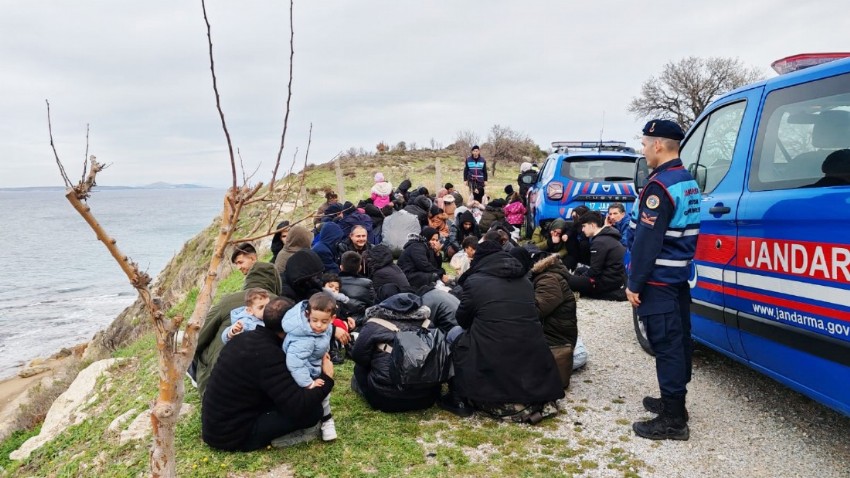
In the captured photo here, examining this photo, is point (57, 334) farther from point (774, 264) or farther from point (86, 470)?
point (774, 264)

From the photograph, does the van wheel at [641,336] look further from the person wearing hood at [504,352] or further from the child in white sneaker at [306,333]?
the child in white sneaker at [306,333]

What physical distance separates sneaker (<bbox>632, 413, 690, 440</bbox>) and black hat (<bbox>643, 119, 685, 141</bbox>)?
6.18 ft

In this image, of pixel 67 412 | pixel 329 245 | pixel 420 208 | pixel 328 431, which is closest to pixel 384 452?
pixel 328 431

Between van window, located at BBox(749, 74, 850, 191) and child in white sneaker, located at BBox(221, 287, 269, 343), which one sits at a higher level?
van window, located at BBox(749, 74, 850, 191)

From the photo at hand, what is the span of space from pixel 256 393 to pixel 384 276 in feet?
8.63

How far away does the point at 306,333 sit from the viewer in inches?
141

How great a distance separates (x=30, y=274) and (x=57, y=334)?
18824mm

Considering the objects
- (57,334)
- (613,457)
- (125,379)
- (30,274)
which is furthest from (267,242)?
(30,274)

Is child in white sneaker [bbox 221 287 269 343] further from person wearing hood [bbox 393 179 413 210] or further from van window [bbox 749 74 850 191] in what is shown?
person wearing hood [bbox 393 179 413 210]

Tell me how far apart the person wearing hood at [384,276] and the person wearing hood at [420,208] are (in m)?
4.19

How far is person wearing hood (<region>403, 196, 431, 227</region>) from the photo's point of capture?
35.6ft

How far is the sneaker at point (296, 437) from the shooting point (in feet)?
12.8

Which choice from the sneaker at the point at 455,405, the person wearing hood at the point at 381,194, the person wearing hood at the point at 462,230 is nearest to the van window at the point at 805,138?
the sneaker at the point at 455,405

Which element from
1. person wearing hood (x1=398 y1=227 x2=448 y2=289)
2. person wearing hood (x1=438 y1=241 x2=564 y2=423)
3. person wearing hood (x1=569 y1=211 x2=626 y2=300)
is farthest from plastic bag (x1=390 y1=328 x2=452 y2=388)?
person wearing hood (x1=569 y1=211 x2=626 y2=300)
